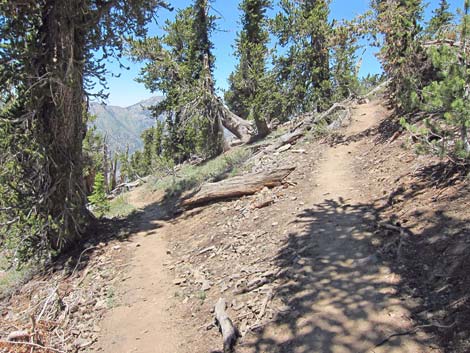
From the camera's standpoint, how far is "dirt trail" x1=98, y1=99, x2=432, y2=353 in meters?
3.61

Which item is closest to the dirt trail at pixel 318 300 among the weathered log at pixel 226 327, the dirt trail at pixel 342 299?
the dirt trail at pixel 342 299

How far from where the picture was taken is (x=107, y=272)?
7527 millimetres

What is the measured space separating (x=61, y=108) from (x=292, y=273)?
6.60 meters

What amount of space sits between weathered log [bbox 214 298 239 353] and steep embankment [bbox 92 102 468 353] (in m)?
0.11

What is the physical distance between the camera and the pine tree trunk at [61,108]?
801cm

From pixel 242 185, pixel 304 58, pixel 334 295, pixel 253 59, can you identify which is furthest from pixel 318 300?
pixel 253 59

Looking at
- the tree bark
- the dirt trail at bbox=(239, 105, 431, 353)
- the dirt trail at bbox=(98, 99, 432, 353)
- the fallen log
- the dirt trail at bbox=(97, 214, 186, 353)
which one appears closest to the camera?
the dirt trail at bbox=(239, 105, 431, 353)

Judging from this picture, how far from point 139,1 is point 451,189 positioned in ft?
28.4

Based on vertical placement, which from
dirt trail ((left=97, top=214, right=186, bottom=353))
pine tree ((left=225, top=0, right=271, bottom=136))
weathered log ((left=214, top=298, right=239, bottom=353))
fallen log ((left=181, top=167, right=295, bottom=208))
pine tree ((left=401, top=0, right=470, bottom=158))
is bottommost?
dirt trail ((left=97, top=214, right=186, bottom=353))

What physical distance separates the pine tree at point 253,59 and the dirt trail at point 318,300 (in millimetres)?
10405

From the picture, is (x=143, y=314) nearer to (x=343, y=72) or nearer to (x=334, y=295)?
(x=334, y=295)

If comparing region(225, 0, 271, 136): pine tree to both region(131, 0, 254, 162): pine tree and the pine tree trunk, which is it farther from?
the pine tree trunk

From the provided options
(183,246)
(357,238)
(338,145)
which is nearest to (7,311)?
(183,246)

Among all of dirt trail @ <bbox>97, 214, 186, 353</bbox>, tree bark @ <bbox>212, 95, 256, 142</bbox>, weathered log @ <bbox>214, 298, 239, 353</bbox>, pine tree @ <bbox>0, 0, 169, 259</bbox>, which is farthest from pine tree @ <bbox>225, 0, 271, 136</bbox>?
weathered log @ <bbox>214, 298, 239, 353</bbox>
